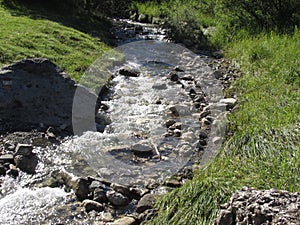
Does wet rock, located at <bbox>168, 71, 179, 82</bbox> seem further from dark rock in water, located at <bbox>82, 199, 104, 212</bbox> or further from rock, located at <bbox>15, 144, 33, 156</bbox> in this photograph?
dark rock in water, located at <bbox>82, 199, 104, 212</bbox>

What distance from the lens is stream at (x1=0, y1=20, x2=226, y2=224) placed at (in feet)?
16.9

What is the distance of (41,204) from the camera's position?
5.07 m

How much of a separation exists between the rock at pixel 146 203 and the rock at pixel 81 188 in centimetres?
73

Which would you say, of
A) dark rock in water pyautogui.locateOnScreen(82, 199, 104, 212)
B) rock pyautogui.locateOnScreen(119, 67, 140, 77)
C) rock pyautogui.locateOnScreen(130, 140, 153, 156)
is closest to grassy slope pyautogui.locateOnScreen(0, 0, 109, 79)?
rock pyautogui.locateOnScreen(119, 67, 140, 77)

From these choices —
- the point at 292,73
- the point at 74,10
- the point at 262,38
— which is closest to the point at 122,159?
the point at 292,73

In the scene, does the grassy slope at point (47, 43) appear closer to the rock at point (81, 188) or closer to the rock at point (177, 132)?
the rock at point (177, 132)

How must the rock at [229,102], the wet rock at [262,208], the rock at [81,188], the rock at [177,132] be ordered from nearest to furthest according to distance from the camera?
1. the wet rock at [262,208]
2. the rock at [81,188]
3. the rock at [177,132]
4. the rock at [229,102]

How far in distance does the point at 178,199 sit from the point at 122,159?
74.0 inches

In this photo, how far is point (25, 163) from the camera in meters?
5.81

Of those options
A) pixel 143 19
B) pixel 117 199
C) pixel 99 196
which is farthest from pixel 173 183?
pixel 143 19

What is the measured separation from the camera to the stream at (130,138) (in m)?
5.16

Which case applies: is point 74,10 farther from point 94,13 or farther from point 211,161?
point 211,161

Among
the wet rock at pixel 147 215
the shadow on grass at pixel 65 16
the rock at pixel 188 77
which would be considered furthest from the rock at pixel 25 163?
the shadow on grass at pixel 65 16

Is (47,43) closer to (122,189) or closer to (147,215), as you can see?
(122,189)
